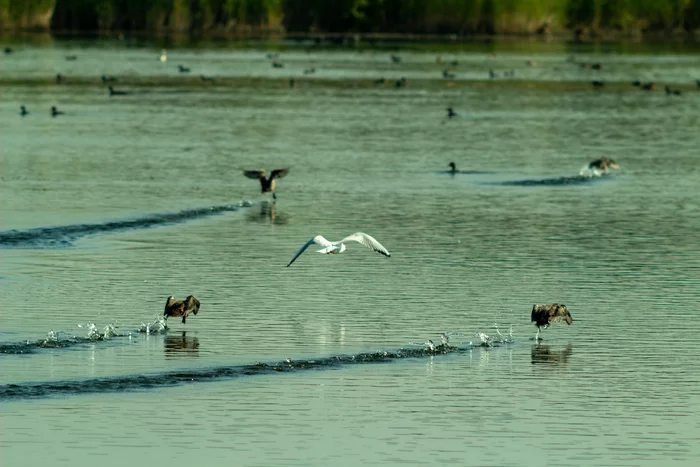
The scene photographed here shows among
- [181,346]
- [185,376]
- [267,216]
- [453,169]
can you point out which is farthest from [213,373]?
[453,169]

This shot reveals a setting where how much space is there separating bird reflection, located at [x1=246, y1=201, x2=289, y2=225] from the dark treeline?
142 metres

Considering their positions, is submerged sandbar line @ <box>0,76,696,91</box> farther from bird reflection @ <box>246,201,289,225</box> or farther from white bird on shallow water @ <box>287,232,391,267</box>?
white bird on shallow water @ <box>287,232,391,267</box>

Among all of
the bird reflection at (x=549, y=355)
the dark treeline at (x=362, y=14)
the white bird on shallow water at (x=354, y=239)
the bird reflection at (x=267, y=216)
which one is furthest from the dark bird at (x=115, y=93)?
the dark treeline at (x=362, y=14)

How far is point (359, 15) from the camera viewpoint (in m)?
190

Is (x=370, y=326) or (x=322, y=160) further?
(x=322, y=160)

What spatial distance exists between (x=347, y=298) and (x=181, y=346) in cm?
453

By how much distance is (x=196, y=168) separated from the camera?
149 ft

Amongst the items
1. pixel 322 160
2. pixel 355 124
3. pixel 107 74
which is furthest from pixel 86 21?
pixel 322 160

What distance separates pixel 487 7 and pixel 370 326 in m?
159

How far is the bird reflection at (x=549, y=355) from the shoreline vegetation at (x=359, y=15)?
156387mm

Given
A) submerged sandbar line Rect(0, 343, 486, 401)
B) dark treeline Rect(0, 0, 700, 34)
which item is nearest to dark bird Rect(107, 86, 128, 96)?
submerged sandbar line Rect(0, 343, 486, 401)

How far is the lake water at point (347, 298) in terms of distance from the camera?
1622cm

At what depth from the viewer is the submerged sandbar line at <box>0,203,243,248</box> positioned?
1164 inches

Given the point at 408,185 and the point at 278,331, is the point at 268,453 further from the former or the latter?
the point at 408,185
